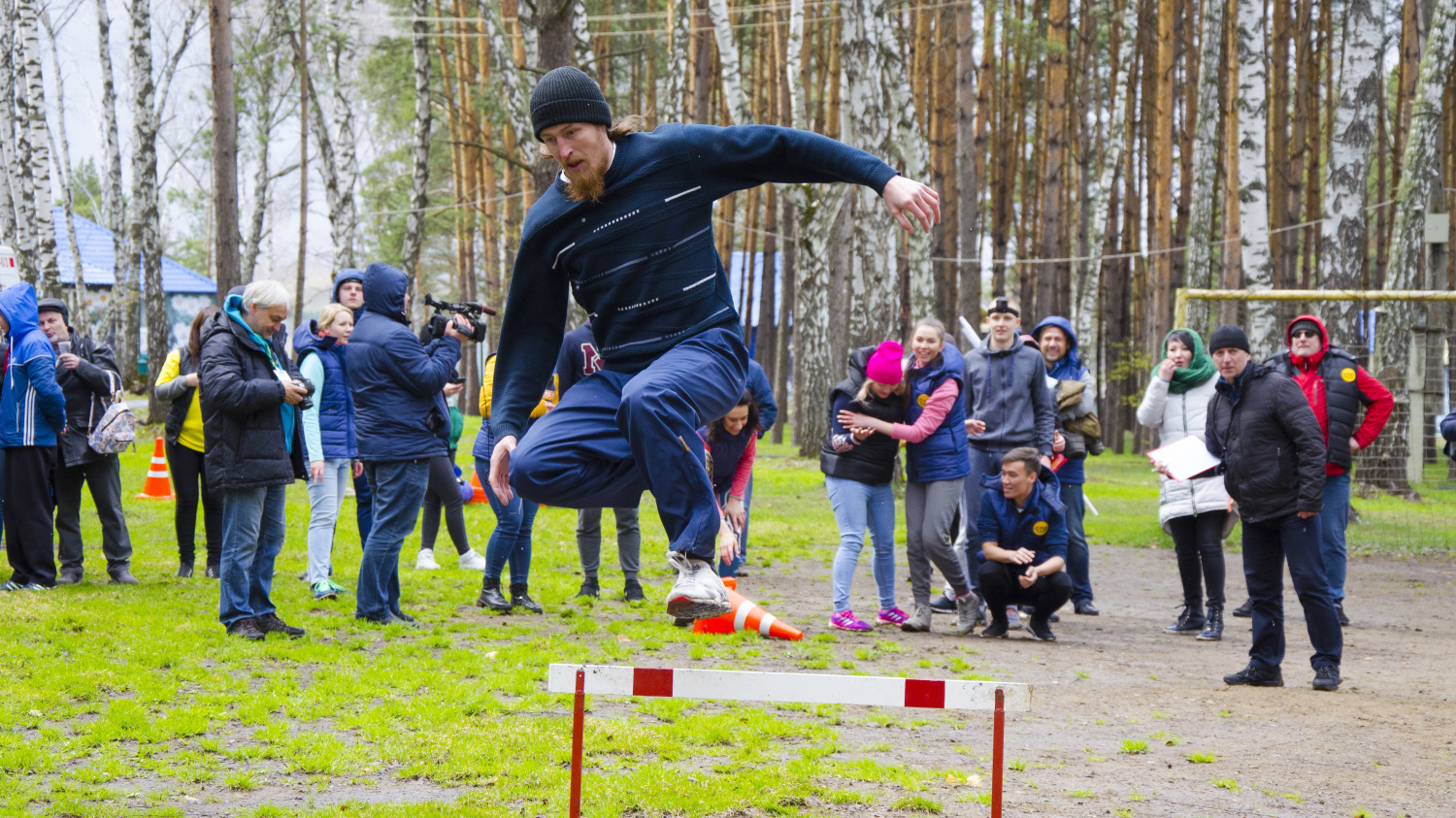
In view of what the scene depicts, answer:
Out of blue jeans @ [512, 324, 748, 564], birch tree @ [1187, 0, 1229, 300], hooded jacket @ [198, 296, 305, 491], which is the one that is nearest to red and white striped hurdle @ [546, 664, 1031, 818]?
blue jeans @ [512, 324, 748, 564]

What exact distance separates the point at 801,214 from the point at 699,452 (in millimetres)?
16895

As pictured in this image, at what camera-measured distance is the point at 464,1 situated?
37688 millimetres

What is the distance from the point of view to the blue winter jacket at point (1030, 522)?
8297 mm

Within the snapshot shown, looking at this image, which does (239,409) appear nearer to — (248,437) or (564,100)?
(248,437)

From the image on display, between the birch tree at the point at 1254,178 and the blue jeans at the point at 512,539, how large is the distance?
1080cm

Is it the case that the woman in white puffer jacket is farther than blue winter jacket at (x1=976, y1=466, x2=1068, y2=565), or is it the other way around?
the woman in white puffer jacket

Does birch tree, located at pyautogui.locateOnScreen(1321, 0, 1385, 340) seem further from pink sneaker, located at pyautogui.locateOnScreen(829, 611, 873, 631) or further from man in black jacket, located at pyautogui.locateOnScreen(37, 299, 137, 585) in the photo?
man in black jacket, located at pyautogui.locateOnScreen(37, 299, 137, 585)

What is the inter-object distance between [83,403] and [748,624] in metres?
5.41

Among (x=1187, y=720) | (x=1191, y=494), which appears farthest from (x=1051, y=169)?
(x=1187, y=720)

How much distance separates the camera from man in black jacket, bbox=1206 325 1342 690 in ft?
23.3

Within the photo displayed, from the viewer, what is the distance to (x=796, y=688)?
3.76 metres

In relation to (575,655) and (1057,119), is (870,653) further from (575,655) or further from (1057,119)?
(1057,119)

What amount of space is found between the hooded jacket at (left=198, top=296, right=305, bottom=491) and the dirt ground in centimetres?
325

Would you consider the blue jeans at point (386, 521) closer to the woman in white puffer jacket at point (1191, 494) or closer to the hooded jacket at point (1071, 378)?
the hooded jacket at point (1071, 378)
